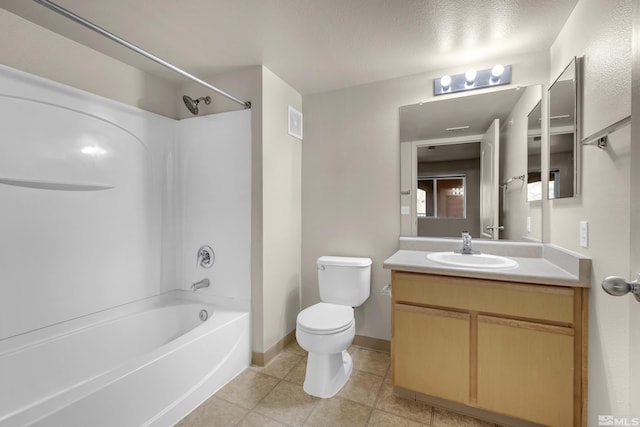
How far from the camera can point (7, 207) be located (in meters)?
1.55

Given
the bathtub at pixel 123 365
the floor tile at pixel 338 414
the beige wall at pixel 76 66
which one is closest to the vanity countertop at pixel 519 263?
the floor tile at pixel 338 414

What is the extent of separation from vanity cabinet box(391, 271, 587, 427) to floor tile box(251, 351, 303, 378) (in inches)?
32.1

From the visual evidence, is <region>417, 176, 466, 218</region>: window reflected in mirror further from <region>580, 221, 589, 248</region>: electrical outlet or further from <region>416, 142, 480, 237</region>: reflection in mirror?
<region>580, 221, 589, 248</region>: electrical outlet

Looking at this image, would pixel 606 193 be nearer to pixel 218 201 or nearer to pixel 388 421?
pixel 388 421

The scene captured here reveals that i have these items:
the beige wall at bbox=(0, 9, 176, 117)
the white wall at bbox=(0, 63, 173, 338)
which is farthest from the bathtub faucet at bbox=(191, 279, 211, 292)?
the beige wall at bbox=(0, 9, 176, 117)

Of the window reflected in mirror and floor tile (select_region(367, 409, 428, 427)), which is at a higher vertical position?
the window reflected in mirror

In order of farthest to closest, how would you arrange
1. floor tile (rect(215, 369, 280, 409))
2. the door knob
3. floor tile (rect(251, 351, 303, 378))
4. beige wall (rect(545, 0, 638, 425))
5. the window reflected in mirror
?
the window reflected in mirror
floor tile (rect(251, 351, 303, 378))
floor tile (rect(215, 369, 280, 409))
beige wall (rect(545, 0, 638, 425))
the door knob

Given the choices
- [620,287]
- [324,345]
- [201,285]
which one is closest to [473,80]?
[620,287]

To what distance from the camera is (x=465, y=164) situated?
2.20m

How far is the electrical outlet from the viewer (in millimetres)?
1385

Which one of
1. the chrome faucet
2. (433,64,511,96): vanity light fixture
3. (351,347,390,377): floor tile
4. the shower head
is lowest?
(351,347,390,377): floor tile

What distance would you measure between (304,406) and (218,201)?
1610 mm

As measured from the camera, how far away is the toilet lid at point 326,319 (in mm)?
1800

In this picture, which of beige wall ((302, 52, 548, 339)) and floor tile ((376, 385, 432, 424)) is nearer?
floor tile ((376, 385, 432, 424))
